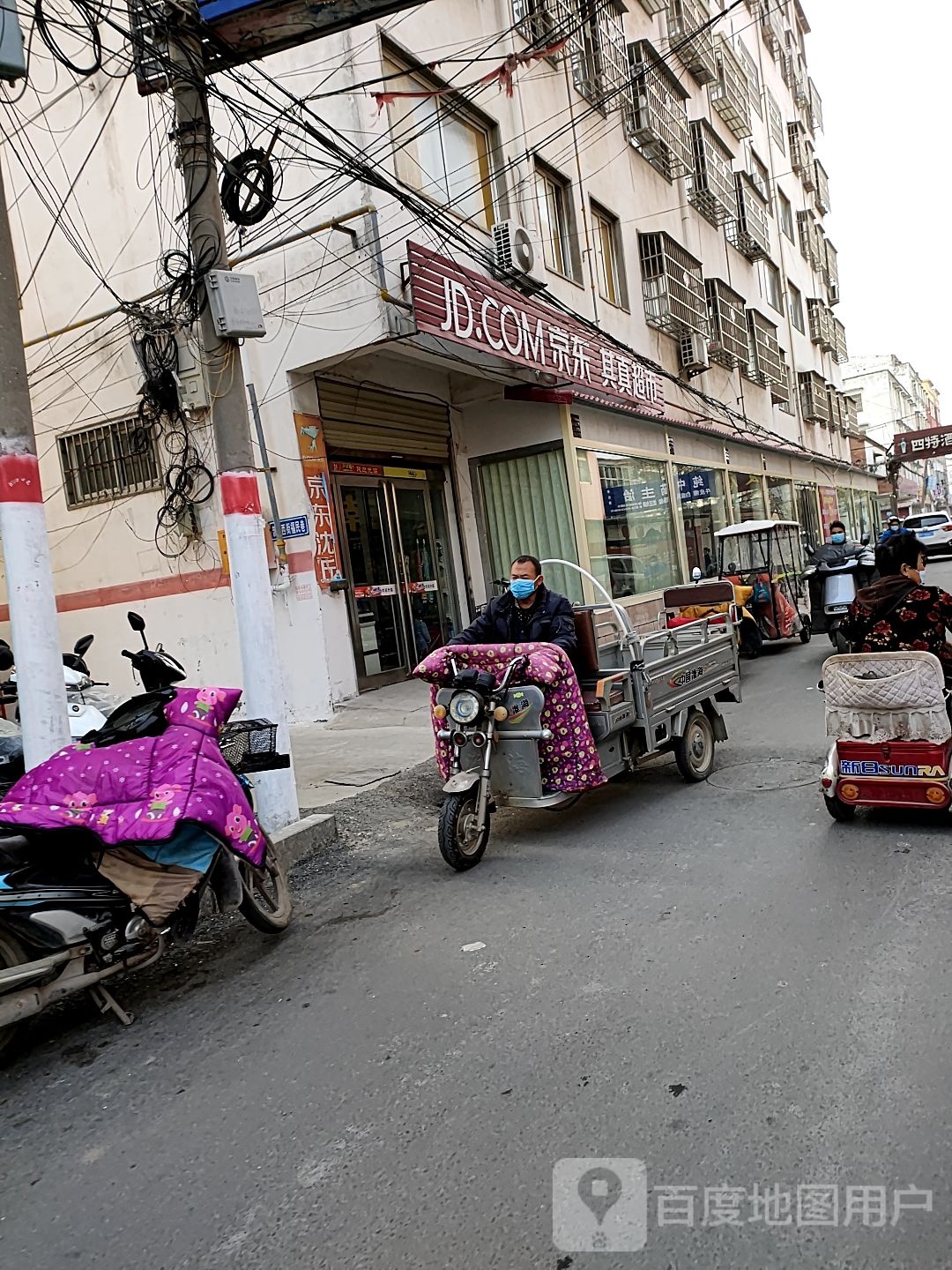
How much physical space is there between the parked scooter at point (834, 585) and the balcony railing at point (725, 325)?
8828 mm

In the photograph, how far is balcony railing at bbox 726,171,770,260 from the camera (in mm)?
23734

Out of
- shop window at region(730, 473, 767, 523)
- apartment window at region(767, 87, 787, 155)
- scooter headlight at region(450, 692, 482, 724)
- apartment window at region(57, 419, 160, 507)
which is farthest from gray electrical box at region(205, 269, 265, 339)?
apartment window at region(767, 87, 787, 155)

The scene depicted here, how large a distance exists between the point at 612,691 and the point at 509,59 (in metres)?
7.75

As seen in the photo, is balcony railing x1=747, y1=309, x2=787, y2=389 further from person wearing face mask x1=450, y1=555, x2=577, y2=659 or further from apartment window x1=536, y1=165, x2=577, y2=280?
person wearing face mask x1=450, y1=555, x2=577, y2=659

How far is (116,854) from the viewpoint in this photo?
12.6 ft

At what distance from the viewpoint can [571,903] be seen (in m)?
4.58

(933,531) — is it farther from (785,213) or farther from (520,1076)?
(520,1076)

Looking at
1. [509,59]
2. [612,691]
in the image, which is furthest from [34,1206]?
[509,59]

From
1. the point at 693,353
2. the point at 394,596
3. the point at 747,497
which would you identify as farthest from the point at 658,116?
the point at 394,596

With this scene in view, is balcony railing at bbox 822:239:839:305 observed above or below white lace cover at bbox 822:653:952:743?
above

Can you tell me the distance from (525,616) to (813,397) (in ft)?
94.8

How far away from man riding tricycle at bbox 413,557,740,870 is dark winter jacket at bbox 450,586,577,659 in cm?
1

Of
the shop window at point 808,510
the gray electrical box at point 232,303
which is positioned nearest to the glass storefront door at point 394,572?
the gray electrical box at point 232,303

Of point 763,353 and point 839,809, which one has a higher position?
point 763,353
